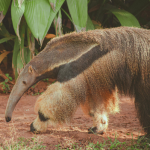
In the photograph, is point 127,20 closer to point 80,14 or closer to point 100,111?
point 80,14

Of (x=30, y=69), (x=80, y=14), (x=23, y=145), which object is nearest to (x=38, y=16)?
(x=80, y=14)

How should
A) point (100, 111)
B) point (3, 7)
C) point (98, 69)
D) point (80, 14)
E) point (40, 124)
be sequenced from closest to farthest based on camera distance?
point (98, 69) < point (40, 124) < point (100, 111) < point (80, 14) < point (3, 7)

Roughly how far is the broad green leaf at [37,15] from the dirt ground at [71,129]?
5.82 feet

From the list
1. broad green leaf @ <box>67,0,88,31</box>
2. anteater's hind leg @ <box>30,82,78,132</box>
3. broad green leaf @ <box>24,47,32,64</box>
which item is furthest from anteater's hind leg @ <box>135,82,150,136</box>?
broad green leaf @ <box>24,47,32,64</box>

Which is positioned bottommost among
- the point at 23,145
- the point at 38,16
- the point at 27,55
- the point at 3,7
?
the point at 23,145

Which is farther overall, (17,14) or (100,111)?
(17,14)

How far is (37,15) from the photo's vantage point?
4.81 metres

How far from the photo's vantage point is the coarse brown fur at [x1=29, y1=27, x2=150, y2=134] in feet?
9.70

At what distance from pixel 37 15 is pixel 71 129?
244 cm

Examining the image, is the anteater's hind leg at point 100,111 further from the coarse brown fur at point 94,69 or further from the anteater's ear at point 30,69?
the anteater's ear at point 30,69

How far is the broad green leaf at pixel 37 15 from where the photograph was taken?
478cm

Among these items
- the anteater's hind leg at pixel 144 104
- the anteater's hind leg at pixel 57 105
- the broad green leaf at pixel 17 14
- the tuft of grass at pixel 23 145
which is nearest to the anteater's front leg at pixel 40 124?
the anteater's hind leg at pixel 57 105

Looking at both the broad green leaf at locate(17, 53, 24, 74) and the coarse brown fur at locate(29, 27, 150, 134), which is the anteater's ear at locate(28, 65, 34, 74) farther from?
the broad green leaf at locate(17, 53, 24, 74)

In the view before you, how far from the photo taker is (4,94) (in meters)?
6.28
